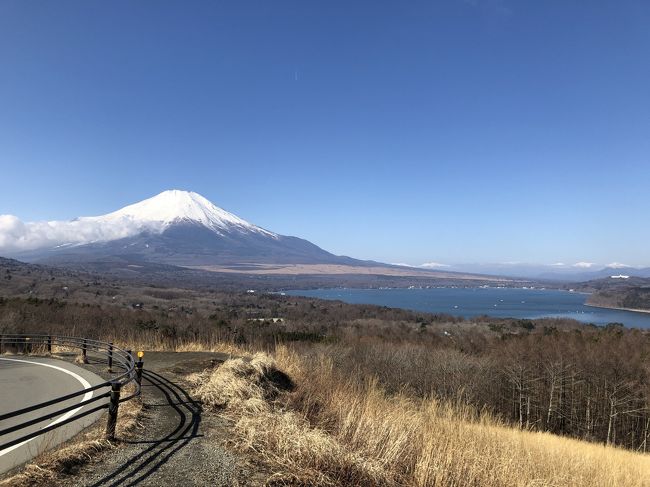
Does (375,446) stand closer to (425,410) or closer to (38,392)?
(425,410)

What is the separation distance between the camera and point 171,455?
709 centimetres

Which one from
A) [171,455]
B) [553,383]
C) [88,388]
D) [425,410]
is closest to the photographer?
[171,455]

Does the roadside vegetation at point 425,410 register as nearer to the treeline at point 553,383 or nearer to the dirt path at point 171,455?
the treeline at point 553,383

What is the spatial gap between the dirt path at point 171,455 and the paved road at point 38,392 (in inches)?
46.7

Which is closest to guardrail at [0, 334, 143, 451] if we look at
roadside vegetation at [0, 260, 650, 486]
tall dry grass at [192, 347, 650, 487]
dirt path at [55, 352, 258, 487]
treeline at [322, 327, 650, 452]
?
dirt path at [55, 352, 258, 487]

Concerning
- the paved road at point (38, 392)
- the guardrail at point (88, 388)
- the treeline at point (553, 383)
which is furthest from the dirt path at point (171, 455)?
the treeline at point (553, 383)

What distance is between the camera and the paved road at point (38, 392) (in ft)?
23.7

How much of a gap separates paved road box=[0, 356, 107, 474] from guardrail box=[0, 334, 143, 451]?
184 mm

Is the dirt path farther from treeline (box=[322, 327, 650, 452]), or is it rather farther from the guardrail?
treeline (box=[322, 327, 650, 452])

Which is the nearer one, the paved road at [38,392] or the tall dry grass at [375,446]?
the tall dry grass at [375,446]

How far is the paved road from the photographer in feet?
23.7

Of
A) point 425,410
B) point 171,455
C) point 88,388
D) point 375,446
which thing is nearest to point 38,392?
point 88,388

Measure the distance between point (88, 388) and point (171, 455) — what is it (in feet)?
7.29

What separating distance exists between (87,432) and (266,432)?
10.9 feet
